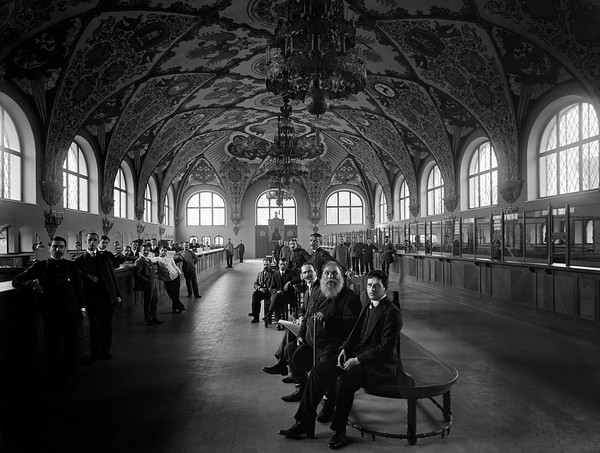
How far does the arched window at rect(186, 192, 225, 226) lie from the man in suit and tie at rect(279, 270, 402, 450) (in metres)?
30.9

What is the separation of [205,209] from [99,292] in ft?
92.5

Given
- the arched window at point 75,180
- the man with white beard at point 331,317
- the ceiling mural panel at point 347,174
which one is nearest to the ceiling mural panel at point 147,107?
the arched window at point 75,180

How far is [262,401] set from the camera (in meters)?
4.39

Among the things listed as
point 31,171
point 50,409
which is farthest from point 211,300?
point 50,409

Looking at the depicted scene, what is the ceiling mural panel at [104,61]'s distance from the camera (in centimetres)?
1125

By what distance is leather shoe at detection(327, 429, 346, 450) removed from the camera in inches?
134

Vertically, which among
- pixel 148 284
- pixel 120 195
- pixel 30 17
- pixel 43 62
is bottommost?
pixel 148 284

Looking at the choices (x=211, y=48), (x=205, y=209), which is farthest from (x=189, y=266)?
(x=205, y=209)

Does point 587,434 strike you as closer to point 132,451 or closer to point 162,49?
point 132,451

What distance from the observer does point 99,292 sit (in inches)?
239

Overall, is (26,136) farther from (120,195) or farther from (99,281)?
(120,195)

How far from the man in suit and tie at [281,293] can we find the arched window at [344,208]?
A: 85.0 feet

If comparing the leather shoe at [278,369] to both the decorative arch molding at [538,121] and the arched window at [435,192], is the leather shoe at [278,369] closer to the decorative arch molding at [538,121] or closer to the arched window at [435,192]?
the decorative arch molding at [538,121]

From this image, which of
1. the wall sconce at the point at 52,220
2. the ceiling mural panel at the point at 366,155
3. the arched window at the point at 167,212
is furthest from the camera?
the arched window at the point at 167,212
